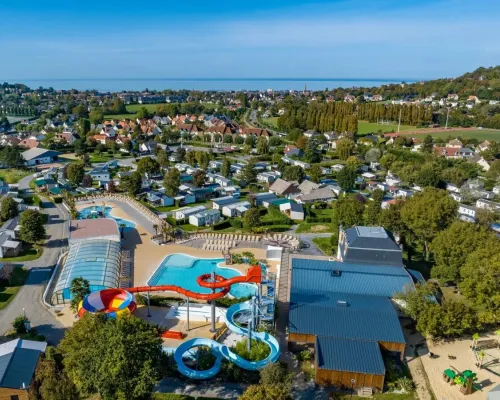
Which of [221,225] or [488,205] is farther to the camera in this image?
[488,205]

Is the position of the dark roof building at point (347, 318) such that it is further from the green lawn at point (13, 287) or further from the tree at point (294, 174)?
the tree at point (294, 174)

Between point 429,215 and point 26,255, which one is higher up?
point 429,215

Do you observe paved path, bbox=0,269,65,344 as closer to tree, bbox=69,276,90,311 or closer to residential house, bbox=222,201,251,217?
tree, bbox=69,276,90,311

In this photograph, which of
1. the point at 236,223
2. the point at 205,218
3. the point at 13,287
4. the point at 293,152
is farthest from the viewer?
the point at 293,152

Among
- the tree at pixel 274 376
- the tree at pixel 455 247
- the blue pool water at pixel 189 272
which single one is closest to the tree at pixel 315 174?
the blue pool water at pixel 189 272

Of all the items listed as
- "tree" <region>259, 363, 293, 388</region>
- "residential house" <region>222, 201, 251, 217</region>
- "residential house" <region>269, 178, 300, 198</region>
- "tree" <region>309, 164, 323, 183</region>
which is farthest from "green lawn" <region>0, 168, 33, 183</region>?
"tree" <region>259, 363, 293, 388</region>

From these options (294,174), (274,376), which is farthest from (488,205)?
(274,376)

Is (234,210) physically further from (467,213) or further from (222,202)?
(467,213)

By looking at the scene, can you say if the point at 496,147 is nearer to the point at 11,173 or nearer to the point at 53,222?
the point at 53,222
